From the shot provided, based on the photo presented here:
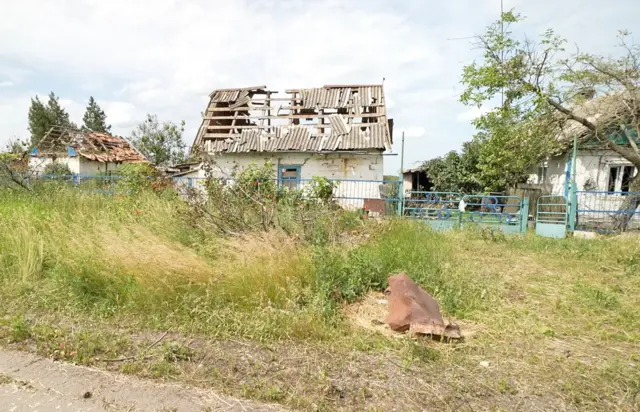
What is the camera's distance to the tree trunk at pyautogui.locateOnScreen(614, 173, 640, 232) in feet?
32.4

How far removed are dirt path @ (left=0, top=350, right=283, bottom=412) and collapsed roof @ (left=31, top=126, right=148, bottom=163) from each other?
21005mm

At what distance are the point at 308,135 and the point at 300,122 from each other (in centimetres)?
110

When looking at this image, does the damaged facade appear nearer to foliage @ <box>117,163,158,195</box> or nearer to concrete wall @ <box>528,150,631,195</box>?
foliage @ <box>117,163,158,195</box>

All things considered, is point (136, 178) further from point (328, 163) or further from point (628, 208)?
point (628, 208)

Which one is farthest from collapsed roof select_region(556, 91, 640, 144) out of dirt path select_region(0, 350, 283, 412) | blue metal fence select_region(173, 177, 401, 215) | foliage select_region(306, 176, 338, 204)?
dirt path select_region(0, 350, 283, 412)

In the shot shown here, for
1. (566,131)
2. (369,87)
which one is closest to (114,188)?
(369,87)

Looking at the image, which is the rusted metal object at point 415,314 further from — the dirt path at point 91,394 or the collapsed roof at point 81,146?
the collapsed roof at point 81,146

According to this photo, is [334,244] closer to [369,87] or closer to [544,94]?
[544,94]

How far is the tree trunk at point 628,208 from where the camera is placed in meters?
9.87

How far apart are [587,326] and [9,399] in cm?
528

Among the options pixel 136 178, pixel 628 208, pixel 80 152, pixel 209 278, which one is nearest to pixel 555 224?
pixel 628 208

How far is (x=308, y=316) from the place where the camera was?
11.2 ft

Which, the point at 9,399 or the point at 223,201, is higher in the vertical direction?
the point at 223,201

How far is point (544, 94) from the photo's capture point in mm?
9875
